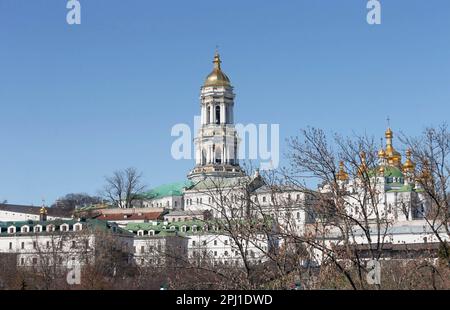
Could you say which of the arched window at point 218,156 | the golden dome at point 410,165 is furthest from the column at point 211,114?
the golden dome at point 410,165

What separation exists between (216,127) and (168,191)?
9920mm

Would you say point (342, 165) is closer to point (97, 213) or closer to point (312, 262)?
point (312, 262)

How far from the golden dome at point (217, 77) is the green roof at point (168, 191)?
41.2ft

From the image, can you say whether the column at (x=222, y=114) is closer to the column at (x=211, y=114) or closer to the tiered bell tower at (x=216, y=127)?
the tiered bell tower at (x=216, y=127)

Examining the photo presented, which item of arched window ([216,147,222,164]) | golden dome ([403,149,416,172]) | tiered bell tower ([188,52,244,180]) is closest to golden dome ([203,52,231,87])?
tiered bell tower ([188,52,244,180])

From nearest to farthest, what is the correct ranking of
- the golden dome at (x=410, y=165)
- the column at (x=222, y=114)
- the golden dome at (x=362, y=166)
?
the golden dome at (x=362, y=166)
the golden dome at (x=410, y=165)
the column at (x=222, y=114)

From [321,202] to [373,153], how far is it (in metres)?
1.39

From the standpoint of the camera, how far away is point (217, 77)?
380 ft

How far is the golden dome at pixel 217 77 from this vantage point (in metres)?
115

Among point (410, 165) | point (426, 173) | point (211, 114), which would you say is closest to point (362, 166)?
point (426, 173)

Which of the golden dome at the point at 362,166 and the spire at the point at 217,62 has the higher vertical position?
the spire at the point at 217,62

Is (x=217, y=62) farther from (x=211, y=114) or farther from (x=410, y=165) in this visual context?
(x=410, y=165)
